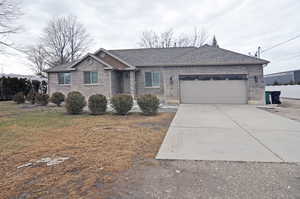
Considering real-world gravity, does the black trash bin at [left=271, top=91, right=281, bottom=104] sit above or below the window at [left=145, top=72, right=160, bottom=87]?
below

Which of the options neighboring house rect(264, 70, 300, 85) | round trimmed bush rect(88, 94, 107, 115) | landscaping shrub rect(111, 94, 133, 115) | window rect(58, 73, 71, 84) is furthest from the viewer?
neighboring house rect(264, 70, 300, 85)

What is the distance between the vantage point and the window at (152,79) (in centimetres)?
1730

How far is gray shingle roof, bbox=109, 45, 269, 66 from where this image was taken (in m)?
15.5

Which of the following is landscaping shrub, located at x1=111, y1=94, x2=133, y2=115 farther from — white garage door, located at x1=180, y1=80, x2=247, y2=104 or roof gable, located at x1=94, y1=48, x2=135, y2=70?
white garage door, located at x1=180, y1=80, x2=247, y2=104

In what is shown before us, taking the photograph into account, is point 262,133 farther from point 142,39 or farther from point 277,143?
point 142,39

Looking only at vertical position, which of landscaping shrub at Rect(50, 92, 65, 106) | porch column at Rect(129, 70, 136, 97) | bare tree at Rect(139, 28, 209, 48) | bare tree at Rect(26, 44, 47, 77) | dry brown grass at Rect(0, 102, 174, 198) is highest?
bare tree at Rect(139, 28, 209, 48)

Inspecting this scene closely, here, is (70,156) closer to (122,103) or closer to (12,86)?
(122,103)

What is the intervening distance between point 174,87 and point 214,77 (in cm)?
376

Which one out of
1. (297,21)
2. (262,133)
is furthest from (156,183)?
(297,21)

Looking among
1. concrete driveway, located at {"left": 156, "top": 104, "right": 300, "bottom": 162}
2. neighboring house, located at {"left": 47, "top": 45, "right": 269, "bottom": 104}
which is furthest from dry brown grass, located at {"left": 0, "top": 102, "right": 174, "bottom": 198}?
neighboring house, located at {"left": 47, "top": 45, "right": 269, "bottom": 104}

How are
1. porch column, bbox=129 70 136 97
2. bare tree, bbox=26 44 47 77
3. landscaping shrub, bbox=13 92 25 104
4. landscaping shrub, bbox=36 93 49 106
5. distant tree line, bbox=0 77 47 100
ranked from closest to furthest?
landscaping shrub, bbox=36 93 49 106 < porch column, bbox=129 70 136 97 < landscaping shrub, bbox=13 92 25 104 < distant tree line, bbox=0 77 47 100 < bare tree, bbox=26 44 47 77

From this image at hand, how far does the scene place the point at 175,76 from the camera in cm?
1631

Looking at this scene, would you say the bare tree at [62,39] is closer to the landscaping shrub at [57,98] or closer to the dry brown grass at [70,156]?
the landscaping shrub at [57,98]

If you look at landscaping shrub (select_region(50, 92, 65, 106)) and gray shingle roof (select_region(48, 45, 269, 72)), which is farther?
gray shingle roof (select_region(48, 45, 269, 72))
